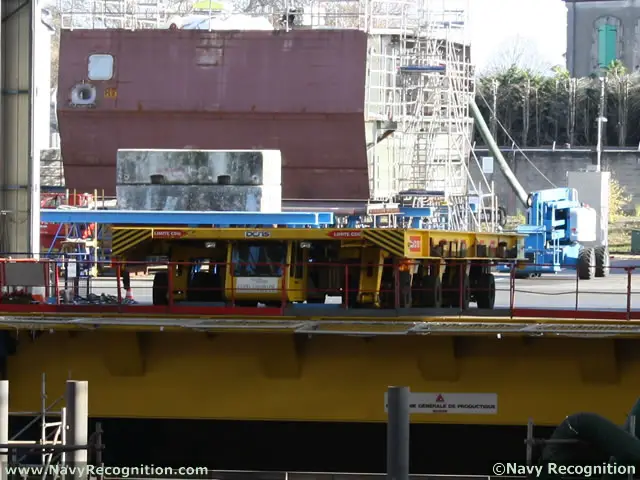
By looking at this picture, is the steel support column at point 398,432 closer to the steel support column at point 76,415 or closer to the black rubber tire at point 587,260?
the steel support column at point 76,415

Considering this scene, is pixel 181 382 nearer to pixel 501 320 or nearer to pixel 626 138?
pixel 501 320

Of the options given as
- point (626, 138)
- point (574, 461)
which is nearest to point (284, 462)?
point (574, 461)

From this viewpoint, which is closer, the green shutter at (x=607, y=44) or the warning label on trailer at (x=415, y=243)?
the warning label on trailer at (x=415, y=243)

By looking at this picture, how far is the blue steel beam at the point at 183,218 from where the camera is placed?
35.8 meters

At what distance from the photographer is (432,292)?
24.4m

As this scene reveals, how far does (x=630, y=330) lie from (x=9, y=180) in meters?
12.3

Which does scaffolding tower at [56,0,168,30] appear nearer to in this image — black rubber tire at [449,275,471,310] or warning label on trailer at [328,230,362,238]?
black rubber tire at [449,275,471,310]

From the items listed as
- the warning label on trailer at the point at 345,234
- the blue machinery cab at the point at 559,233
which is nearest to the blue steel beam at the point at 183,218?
the blue machinery cab at the point at 559,233

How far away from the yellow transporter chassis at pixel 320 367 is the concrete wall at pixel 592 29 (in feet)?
270

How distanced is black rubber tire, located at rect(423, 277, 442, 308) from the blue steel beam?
10.9m

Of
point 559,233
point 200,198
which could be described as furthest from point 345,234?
point 559,233

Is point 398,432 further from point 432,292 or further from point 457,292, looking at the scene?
point 457,292

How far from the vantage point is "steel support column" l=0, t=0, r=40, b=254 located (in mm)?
26188

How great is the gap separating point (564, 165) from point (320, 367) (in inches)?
2039
